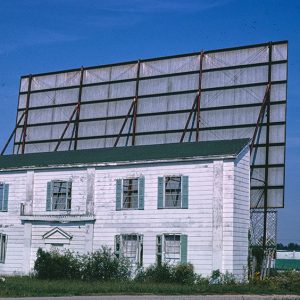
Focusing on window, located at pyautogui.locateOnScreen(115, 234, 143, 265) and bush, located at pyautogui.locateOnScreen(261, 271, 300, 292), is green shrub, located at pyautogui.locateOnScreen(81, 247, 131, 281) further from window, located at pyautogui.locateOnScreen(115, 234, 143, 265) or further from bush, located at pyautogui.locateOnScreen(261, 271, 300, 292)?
bush, located at pyautogui.locateOnScreen(261, 271, 300, 292)

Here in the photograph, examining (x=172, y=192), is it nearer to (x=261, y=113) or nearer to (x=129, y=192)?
(x=129, y=192)

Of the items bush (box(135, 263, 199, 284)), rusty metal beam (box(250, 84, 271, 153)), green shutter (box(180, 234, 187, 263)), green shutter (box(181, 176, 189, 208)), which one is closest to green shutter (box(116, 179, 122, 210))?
green shutter (box(181, 176, 189, 208))

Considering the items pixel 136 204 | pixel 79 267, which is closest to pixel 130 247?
pixel 136 204

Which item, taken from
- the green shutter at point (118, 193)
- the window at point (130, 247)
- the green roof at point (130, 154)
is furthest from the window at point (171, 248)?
the green roof at point (130, 154)

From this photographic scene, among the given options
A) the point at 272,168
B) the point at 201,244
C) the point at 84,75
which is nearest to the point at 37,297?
the point at 201,244

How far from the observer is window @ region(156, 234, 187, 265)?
30.5 m

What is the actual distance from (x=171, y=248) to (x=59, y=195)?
765cm

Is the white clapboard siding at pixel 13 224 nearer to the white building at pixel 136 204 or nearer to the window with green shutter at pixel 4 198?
the white building at pixel 136 204

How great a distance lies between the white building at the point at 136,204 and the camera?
99.2 feet

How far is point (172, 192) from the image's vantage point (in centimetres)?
3169

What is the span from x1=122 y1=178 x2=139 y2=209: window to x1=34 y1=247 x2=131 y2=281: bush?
10.1 feet

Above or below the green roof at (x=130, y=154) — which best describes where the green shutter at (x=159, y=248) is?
below

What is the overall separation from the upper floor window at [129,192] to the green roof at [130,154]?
113 cm

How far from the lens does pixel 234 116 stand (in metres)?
42.2
